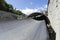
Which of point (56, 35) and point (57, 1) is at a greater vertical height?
point (57, 1)

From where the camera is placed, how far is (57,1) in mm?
2629

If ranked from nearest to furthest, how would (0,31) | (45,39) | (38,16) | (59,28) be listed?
(0,31) → (45,39) → (59,28) → (38,16)

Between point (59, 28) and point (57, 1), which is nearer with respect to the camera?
point (59, 28)

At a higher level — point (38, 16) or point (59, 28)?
point (38, 16)

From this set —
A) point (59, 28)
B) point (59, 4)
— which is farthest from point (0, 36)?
point (59, 4)

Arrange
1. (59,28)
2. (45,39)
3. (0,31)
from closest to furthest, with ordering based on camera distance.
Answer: (0,31) < (45,39) < (59,28)

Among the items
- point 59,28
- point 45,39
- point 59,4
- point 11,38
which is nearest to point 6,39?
point 11,38

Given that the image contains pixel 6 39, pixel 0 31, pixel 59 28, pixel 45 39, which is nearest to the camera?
pixel 6 39

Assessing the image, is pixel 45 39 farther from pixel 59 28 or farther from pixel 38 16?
pixel 38 16

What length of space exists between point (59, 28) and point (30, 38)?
135 centimetres

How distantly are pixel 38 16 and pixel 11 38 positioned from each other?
1.62 metres

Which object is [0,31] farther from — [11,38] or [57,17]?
[57,17]

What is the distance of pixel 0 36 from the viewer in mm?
1029

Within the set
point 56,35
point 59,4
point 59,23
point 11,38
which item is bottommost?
point 56,35
